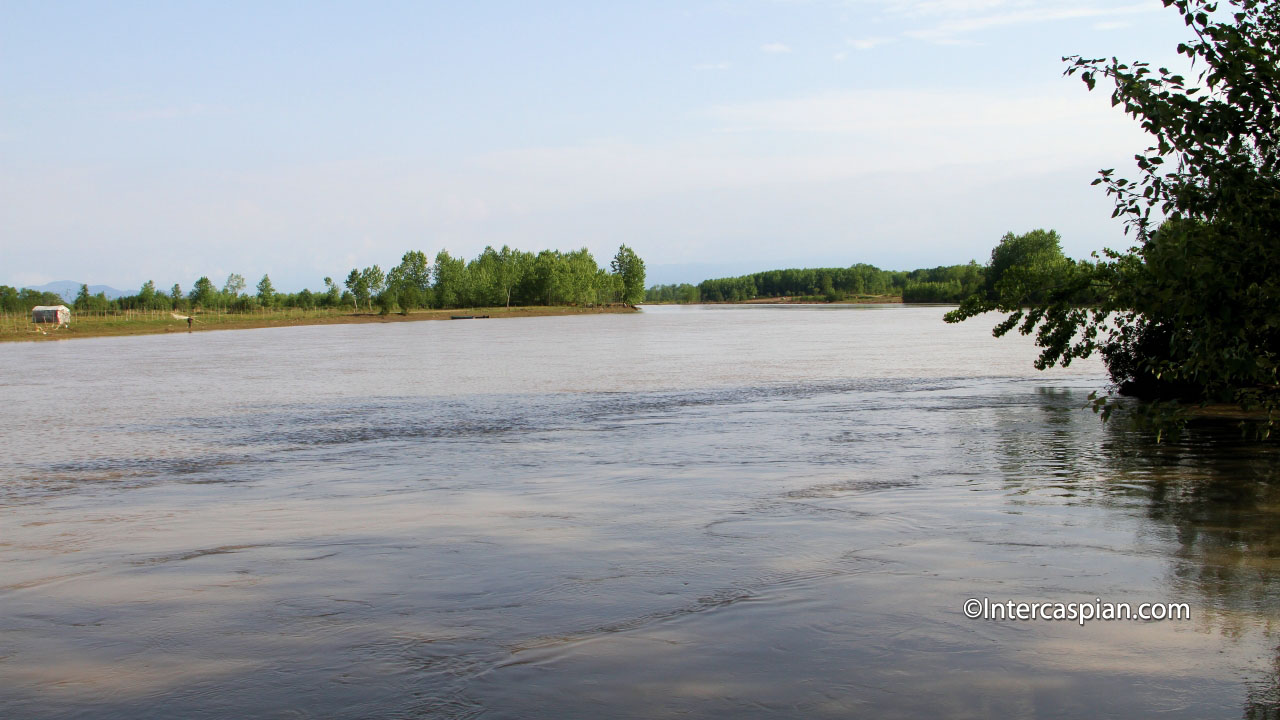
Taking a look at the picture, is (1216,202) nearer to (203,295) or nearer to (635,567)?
(635,567)

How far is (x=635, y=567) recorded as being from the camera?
8.60 metres

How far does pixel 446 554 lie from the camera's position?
920 centimetres

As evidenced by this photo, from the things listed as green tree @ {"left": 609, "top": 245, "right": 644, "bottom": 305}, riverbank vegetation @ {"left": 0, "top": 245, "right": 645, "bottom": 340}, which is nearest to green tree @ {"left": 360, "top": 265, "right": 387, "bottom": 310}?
riverbank vegetation @ {"left": 0, "top": 245, "right": 645, "bottom": 340}

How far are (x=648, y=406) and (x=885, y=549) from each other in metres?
13.9

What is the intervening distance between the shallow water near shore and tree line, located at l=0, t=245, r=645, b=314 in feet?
338

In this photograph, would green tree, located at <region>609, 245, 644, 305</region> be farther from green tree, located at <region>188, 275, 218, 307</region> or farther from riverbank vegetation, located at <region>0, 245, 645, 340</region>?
green tree, located at <region>188, 275, 218, 307</region>

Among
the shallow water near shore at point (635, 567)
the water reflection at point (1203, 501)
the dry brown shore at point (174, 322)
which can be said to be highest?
the dry brown shore at point (174, 322)

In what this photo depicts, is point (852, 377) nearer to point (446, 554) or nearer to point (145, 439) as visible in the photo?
point (145, 439)

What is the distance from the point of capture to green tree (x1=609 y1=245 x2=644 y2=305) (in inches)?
7431

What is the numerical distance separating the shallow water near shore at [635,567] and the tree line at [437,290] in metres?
103

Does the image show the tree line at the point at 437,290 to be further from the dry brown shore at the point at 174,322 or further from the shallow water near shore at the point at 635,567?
the shallow water near shore at the point at 635,567

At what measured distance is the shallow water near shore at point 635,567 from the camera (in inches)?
232

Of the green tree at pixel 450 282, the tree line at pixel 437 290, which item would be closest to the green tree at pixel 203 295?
the tree line at pixel 437 290

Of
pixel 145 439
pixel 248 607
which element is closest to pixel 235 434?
pixel 145 439
